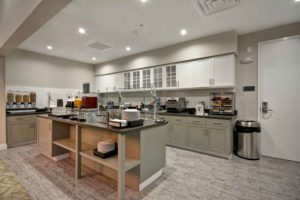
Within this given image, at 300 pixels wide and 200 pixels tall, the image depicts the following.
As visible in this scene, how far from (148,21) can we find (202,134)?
2.73 meters

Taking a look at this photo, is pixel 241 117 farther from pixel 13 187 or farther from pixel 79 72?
pixel 79 72

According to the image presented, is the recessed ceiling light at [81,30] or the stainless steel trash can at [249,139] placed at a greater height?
the recessed ceiling light at [81,30]

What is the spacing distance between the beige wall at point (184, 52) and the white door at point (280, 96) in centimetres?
81

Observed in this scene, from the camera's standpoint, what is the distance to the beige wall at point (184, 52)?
134 inches

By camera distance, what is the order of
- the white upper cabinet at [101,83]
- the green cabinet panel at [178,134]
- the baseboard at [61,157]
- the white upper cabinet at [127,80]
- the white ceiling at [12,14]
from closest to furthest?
the white ceiling at [12,14] → the baseboard at [61,157] → the green cabinet panel at [178,134] → the white upper cabinet at [127,80] → the white upper cabinet at [101,83]

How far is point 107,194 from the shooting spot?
6.62 ft

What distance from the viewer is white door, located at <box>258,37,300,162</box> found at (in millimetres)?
3084

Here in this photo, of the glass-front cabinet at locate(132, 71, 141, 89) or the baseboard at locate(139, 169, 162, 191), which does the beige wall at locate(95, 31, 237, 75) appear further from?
the baseboard at locate(139, 169, 162, 191)

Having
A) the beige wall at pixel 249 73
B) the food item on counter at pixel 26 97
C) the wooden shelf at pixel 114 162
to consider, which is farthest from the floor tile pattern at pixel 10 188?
the beige wall at pixel 249 73

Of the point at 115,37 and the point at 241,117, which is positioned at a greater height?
the point at 115,37

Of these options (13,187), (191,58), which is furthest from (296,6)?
(13,187)

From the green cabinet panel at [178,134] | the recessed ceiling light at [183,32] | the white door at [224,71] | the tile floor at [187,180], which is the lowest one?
the tile floor at [187,180]

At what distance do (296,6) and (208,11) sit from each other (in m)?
1.44

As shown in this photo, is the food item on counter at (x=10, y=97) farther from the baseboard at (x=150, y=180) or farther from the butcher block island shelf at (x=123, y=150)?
the baseboard at (x=150, y=180)
